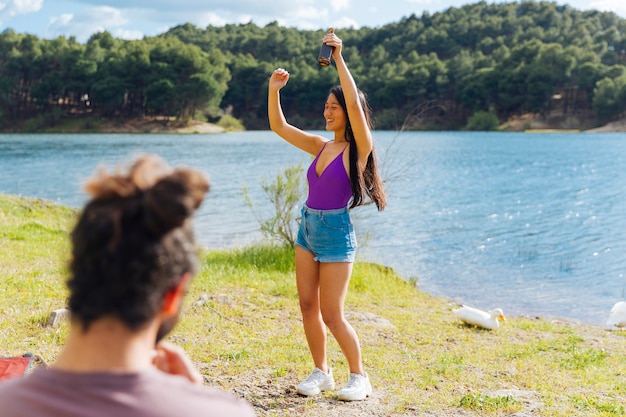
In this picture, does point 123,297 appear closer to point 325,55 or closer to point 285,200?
point 325,55

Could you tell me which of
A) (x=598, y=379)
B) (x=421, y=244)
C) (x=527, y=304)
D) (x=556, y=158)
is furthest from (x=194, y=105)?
(x=598, y=379)

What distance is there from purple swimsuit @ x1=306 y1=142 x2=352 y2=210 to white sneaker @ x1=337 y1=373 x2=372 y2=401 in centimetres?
132

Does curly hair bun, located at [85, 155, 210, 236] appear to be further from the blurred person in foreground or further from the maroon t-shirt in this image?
the maroon t-shirt

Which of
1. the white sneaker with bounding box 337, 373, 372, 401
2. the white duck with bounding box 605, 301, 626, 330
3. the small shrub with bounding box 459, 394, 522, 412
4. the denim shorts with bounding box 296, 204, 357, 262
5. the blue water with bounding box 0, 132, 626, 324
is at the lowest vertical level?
the blue water with bounding box 0, 132, 626, 324

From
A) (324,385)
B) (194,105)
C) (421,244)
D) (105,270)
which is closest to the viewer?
(105,270)

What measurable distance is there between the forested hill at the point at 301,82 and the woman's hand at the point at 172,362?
85.4 m

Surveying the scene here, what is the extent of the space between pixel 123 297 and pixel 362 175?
343 centimetres

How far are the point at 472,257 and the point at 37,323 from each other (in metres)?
12.3

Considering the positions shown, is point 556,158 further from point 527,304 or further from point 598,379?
point 598,379

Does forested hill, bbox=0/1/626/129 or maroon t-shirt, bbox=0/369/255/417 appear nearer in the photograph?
maroon t-shirt, bbox=0/369/255/417

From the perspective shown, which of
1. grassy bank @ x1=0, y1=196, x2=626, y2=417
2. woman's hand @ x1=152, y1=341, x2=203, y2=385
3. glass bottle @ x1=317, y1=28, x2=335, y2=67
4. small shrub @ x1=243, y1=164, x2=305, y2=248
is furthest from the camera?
small shrub @ x1=243, y1=164, x2=305, y2=248

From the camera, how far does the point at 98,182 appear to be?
1.50 meters

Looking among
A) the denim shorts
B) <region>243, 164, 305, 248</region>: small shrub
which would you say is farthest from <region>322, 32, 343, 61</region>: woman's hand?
<region>243, 164, 305, 248</region>: small shrub

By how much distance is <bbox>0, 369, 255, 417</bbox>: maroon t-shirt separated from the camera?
1450 mm
